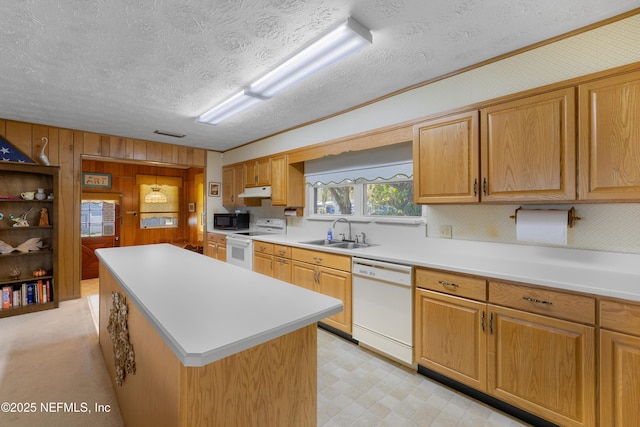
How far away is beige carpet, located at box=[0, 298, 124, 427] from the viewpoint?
181 cm

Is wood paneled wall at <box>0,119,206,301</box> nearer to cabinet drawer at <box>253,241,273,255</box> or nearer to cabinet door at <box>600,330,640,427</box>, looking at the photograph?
cabinet drawer at <box>253,241,273,255</box>

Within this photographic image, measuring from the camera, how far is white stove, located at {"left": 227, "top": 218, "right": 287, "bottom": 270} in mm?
3982

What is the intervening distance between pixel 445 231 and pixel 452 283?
68cm

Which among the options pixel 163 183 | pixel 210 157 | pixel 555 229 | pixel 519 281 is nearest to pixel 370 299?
pixel 519 281

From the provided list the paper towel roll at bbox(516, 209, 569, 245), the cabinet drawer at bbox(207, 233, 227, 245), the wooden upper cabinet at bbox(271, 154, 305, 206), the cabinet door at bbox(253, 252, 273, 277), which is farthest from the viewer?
the cabinet drawer at bbox(207, 233, 227, 245)

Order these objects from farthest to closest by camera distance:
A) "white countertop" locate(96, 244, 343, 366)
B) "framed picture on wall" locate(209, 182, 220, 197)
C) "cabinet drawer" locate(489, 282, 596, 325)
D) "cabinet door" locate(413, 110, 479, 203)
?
"framed picture on wall" locate(209, 182, 220, 197) < "cabinet door" locate(413, 110, 479, 203) < "cabinet drawer" locate(489, 282, 596, 325) < "white countertop" locate(96, 244, 343, 366)

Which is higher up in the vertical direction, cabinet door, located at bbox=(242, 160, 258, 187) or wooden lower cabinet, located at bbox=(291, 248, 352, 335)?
cabinet door, located at bbox=(242, 160, 258, 187)

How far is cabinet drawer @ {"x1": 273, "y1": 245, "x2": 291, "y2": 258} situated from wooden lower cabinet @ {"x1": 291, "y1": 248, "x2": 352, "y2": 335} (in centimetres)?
9

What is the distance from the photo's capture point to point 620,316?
4.55ft

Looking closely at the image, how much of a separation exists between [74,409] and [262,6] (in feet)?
9.09

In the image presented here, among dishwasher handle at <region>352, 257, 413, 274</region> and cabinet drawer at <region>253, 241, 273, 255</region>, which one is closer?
dishwasher handle at <region>352, 257, 413, 274</region>

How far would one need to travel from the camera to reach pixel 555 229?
1.85m

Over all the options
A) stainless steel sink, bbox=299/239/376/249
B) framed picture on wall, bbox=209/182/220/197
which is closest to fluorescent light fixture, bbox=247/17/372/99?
stainless steel sink, bbox=299/239/376/249

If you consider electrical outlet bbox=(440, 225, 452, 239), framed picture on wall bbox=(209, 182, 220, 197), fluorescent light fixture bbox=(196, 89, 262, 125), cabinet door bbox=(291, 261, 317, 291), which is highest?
fluorescent light fixture bbox=(196, 89, 262, 125)
